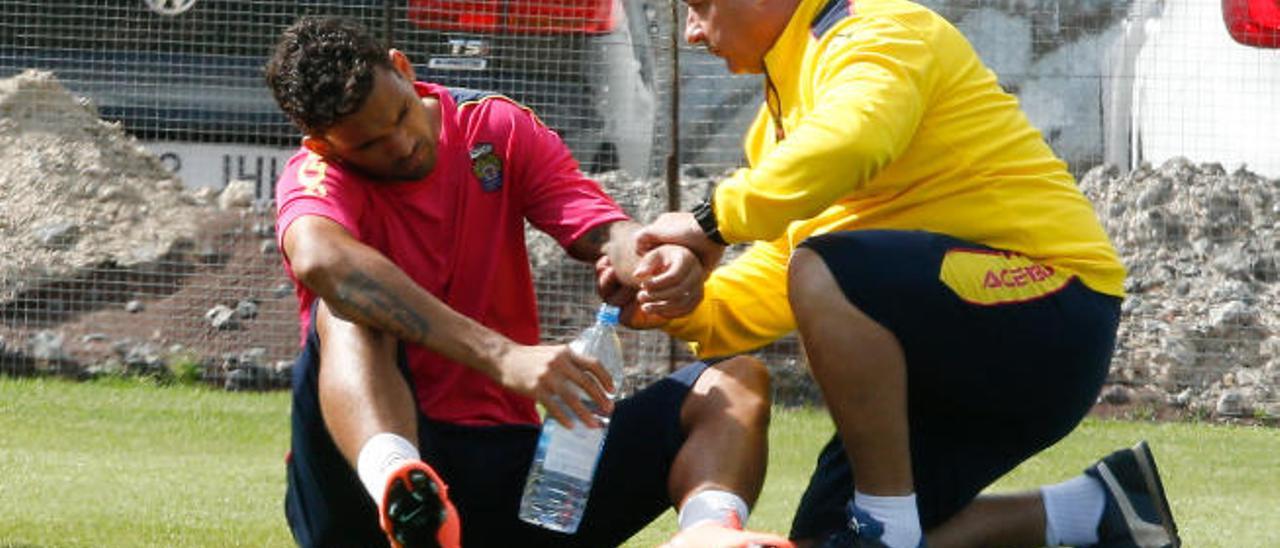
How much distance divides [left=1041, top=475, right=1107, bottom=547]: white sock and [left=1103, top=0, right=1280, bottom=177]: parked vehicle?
514 cm

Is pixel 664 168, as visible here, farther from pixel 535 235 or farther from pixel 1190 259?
pixel 1190 259

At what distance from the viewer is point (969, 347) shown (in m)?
4.43

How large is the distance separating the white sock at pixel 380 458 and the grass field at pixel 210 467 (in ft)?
5.69

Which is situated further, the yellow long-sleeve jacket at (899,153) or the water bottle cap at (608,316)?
the water bottle cap at (608,316)

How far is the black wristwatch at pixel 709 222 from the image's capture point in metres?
4.42

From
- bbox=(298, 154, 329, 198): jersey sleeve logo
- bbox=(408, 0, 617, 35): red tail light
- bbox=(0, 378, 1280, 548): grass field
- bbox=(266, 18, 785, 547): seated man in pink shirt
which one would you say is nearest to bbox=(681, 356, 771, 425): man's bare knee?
bbox=(266, 18, 785, 547): seated man in pink shirt

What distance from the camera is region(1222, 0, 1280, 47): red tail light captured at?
9.89 meters

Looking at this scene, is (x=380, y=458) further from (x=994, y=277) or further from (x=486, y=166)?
(x=994, y=277)

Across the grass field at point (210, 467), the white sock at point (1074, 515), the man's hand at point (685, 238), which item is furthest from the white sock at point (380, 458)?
the grass field at point (210, 467)

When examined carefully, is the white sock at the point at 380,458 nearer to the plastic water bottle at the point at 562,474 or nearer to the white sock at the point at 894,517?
the plastic water bottle at the point at 562,474

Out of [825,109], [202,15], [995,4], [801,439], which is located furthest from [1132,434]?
[825,109]

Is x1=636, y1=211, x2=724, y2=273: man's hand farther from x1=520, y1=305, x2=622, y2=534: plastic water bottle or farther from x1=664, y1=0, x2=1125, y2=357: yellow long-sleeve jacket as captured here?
x1=520, y1=305, x2=622, y2=534: plastic water bottle

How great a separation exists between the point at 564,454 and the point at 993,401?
86 centimetres

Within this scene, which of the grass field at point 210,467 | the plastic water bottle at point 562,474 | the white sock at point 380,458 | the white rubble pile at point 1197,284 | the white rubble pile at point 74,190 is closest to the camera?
the white sock at point 380,458
